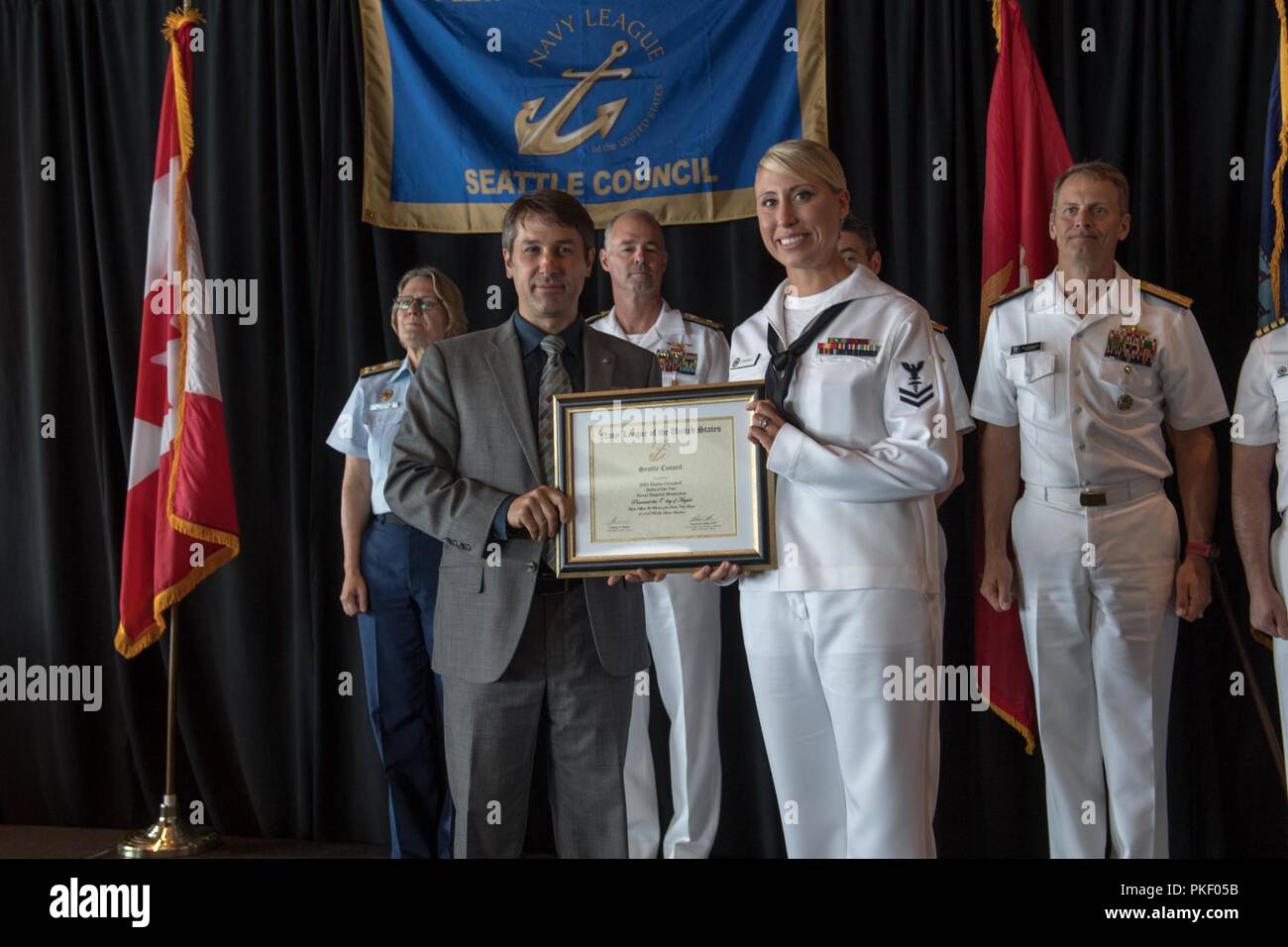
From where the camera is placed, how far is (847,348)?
2.36 metres

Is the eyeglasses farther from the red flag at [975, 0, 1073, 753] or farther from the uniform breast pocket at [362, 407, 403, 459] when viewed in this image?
the red flag at [975, 0, 1073, 753]

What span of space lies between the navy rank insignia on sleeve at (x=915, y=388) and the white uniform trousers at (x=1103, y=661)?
1.06 metres

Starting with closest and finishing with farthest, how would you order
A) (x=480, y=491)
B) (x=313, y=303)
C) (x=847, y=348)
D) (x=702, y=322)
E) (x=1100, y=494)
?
1. (x=480, y=491)
2. (x=847, y=348)
3. (x=1100, y=494)
4. (x=702, y=322)
5. (x=313, y=303)

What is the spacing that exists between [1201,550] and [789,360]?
1.55 m

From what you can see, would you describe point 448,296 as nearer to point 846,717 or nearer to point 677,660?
point 677,660

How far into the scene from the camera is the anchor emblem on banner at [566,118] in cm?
412

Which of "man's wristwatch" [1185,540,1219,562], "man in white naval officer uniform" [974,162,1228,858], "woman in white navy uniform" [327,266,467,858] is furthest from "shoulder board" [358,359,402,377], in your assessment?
"man's wristwatch" [1185,540,1219,562]

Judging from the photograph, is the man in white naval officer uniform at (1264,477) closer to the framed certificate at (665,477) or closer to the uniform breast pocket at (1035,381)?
the uniform breast pocket at (1035,381)

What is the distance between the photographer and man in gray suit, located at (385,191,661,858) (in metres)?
2.22

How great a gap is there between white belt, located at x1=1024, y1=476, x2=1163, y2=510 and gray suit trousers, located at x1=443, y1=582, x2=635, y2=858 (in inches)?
61.4

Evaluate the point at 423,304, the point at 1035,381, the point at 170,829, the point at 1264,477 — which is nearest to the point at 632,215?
the point at 423,304

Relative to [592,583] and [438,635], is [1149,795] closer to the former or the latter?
[592,583]

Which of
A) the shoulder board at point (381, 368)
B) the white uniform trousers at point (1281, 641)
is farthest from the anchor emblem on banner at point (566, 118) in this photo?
the white uniform trousers at point (1281, 641)

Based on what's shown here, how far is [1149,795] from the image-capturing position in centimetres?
307
